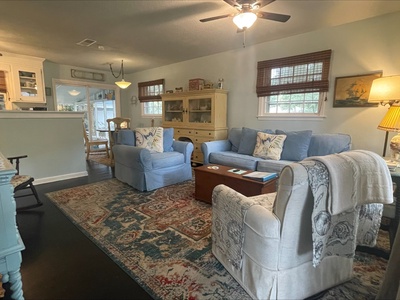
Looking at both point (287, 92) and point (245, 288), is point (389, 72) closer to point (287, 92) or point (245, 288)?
point (287, 92)

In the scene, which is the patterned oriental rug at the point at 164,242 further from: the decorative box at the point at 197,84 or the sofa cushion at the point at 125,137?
the decorative box at the point at 197,84

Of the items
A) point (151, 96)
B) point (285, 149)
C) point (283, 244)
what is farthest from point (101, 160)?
point (283, 244)

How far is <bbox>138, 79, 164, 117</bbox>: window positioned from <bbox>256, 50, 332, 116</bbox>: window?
9.99 feet

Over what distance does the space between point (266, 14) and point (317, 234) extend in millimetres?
2101

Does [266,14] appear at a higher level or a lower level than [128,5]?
lower

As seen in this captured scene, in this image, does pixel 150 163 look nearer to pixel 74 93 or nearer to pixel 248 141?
pixel 248 141

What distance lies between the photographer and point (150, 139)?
3.67m

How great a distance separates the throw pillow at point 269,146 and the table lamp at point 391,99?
1.25 meters

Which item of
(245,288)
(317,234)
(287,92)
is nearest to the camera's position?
(317,234)

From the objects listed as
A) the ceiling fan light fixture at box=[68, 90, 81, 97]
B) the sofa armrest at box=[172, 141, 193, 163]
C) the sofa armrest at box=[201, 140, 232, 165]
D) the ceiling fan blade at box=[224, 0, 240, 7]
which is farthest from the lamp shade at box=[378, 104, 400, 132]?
the ceiling fan light fixture at box=[68, 90, 81, 97]

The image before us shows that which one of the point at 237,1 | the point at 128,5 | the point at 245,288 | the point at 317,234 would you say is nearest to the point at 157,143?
the point at 128,5

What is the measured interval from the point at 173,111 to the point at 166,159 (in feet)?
7.50

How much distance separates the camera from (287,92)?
3.79 metres

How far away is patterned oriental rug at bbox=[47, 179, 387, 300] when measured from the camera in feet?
4.77
